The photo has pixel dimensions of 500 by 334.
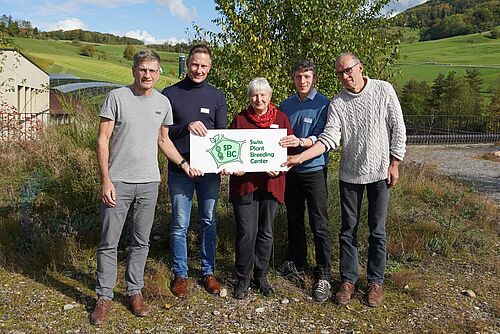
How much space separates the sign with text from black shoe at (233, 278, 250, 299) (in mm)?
1096

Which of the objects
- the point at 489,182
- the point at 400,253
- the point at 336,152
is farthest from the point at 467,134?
the point at 400,253

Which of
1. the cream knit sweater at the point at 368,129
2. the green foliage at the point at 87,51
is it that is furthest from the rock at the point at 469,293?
the green foliage at the point at 87,51

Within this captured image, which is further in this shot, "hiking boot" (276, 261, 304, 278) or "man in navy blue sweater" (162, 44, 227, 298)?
"hiking boot" (276, 261, 304, 278)

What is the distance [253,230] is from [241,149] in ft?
2.51

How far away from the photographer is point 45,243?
520 cm

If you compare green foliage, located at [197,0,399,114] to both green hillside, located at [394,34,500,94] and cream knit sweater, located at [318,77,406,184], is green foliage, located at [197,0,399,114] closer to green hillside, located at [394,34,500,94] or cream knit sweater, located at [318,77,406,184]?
cream knit sweater, located at [318,77,406,184]

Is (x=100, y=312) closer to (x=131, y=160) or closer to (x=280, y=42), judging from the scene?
(x=131, y=160)

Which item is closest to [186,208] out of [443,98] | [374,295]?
[374,295]

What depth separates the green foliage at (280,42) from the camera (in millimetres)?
6559

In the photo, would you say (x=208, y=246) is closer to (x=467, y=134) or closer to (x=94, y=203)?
→ (x=94, y=203)

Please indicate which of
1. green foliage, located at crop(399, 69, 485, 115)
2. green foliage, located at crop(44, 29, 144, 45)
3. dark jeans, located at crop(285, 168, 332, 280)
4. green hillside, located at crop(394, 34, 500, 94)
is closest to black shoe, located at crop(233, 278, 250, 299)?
dark jeans, located at crop(285, 168, 332, 280)

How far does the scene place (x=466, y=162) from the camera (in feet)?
53.9

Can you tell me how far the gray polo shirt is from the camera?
369 centimetres

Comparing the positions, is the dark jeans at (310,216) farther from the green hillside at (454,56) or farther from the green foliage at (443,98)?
the green hillside at (454,56)
